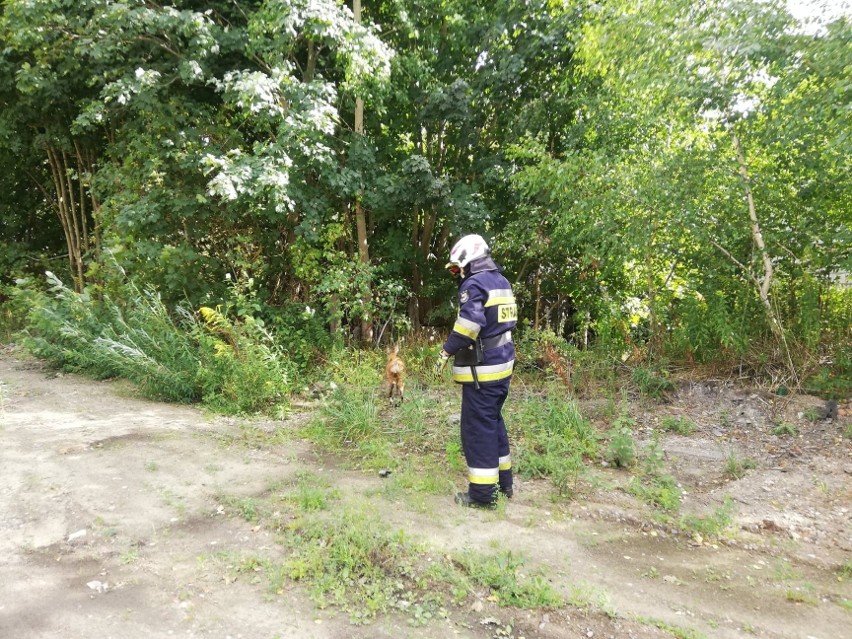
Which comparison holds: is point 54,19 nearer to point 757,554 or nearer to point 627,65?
point 627,65

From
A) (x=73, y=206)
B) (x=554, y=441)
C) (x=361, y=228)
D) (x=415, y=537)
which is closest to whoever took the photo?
(x=415, y=537)

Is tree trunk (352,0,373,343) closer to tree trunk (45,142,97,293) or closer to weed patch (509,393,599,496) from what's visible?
weed patch (509,393,599,496)

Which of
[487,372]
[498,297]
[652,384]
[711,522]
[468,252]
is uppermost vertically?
[468,252]

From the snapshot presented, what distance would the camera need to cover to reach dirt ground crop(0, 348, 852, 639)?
2.80 meters

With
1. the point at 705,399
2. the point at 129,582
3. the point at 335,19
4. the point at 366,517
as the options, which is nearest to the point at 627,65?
the point at 335,19

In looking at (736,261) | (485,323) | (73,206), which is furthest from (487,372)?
(73,206)

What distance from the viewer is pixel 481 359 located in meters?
4.11

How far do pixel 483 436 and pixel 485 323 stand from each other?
31.6 inches

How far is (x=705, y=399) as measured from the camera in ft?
20.3

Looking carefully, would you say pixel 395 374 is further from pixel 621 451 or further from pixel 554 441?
pixel 621 451

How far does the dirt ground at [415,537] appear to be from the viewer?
280cm

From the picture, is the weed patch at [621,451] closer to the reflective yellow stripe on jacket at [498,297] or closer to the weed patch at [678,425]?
the weed patch at [678,425]

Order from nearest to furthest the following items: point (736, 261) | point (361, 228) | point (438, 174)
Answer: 1. point (736, 261)
2. point (361, 228)
3. point (438, 174)

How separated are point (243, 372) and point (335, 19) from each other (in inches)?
158
